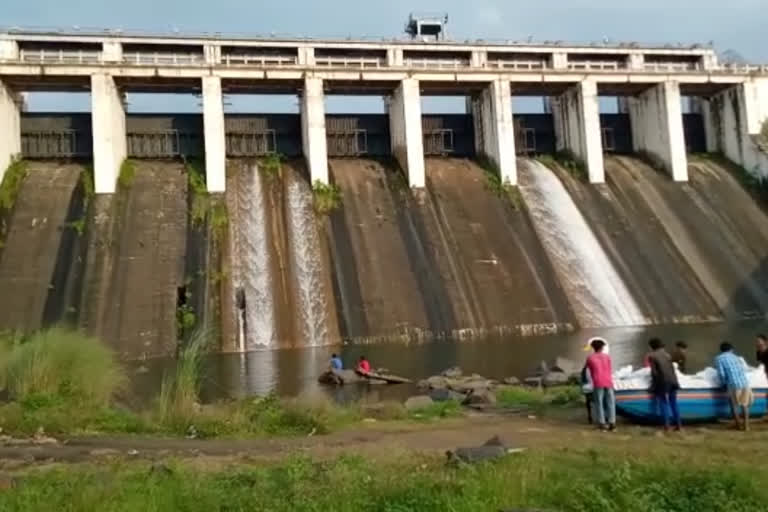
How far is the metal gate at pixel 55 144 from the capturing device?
38438mm

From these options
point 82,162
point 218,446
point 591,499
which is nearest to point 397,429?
point 218,446

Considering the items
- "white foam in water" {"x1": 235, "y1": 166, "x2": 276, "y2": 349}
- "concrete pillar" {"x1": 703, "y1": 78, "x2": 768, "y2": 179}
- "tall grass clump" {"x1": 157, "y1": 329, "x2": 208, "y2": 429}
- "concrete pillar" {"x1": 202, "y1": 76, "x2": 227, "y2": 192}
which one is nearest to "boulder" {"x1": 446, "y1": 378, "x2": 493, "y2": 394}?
"tall grass clump" {"x1": 157, "y1": 329, "x2": 208, "y2": 429}

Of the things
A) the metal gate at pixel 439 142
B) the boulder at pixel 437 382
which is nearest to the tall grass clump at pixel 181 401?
the boulder at pixel 437 382

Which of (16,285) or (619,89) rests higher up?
(619,89)

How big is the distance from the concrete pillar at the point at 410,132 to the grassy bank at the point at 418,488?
30.8 metres

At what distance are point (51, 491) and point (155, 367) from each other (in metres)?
18.6

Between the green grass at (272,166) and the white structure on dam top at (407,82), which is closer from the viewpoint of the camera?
the white structure on dam top at (407,82)

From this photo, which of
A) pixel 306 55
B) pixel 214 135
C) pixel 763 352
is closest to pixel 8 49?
pixel 214 135

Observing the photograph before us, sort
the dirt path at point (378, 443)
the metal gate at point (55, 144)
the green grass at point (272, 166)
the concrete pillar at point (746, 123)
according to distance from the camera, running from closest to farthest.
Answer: the dirt path at point (378, 443) → the green grass at point (272, 166) → the metal gate at point (55, 144) → the concrete pillar at point (746, 123)

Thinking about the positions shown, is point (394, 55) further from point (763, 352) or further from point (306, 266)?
point (763, 352)

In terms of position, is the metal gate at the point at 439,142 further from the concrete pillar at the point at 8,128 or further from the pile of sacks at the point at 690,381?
the pile of sacks at the point at 690,381

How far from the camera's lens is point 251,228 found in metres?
34.2

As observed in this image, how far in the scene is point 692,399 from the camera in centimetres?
1198

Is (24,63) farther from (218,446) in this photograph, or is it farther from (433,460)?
(433,460)
